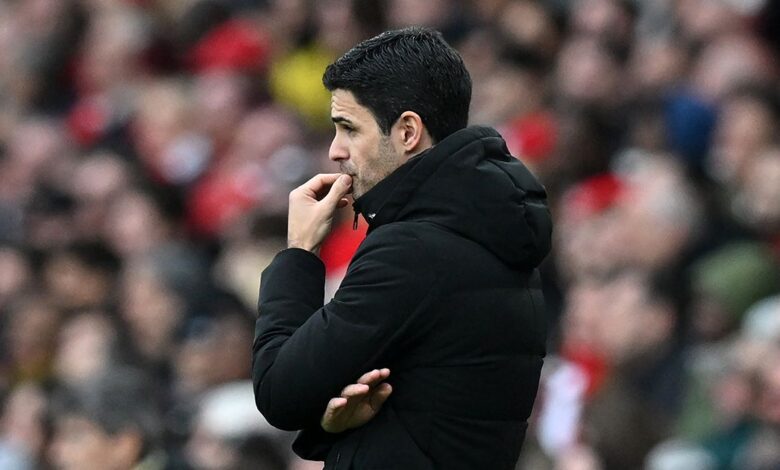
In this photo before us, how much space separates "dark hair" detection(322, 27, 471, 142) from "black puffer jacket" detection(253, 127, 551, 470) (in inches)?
2.3

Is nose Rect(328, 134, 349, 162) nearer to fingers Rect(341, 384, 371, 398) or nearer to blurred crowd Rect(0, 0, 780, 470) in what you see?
fingers Rect(341, 384, 371, 398)

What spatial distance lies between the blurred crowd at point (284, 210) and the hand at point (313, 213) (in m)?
1.63

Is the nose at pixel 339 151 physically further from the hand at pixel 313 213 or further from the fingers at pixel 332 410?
the fingers at pixel 332 410

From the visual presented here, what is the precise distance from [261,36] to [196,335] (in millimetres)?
3486

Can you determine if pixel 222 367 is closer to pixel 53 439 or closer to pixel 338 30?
pixel 53 439

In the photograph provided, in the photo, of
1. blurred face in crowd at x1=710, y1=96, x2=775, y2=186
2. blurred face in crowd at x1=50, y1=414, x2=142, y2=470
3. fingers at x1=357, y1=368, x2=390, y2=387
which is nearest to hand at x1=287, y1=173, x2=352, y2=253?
fingers at x1=357, y1=368, x2=390, y2=387

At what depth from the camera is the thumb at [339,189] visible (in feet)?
9.96

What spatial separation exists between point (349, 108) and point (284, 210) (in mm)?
4537

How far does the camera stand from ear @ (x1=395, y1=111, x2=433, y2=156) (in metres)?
2.94

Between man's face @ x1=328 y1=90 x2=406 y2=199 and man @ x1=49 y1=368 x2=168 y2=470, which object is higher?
man's face @ x1=328 y1=90 x2=406 y2=199

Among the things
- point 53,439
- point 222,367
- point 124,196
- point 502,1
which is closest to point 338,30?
point 502,1

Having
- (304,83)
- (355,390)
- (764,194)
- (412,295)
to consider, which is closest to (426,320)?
(412,295)

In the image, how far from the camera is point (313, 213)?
10.1 feet

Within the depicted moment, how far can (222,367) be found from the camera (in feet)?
21.3
